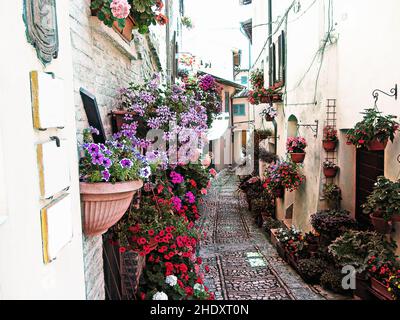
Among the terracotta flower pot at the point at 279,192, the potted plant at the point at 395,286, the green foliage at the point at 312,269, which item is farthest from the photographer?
the terracotta flower pot at the point at 279,192

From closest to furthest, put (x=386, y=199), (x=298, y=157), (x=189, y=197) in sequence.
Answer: (x=386, y=199), (x=189, y=197), (x=298, y=157)

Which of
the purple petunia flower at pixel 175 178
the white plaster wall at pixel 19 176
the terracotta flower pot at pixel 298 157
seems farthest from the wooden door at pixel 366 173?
the white plaster wall at pixel 19 176

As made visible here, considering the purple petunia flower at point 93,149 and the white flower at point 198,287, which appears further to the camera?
the white flower at point 198,287

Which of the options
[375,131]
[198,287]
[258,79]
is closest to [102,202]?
[198,287]

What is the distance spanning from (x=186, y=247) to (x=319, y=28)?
5906 millimetres

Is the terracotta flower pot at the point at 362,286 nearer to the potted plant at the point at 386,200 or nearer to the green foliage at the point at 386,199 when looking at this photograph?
the potted plant at the point at 386,200

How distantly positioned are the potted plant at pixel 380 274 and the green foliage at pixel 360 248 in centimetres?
7

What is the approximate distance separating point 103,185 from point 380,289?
165 inches

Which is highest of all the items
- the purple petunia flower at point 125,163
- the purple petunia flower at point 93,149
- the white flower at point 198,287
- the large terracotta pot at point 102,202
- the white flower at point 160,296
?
the purple petunia flower at point 93,149

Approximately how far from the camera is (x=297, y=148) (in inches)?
340

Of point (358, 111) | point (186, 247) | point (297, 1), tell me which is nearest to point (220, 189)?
point (297, 1)

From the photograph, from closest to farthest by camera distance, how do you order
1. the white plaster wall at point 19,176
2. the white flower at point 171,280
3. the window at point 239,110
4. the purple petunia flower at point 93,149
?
the white plaster wall at point 19,176 < the purple petunia flower at point 93,149 < the white flower at point 171,280 < the window at point 239,110

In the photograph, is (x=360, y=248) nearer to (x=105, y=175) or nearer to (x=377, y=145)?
(x=377, y=145)

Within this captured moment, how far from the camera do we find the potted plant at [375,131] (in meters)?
4.88
